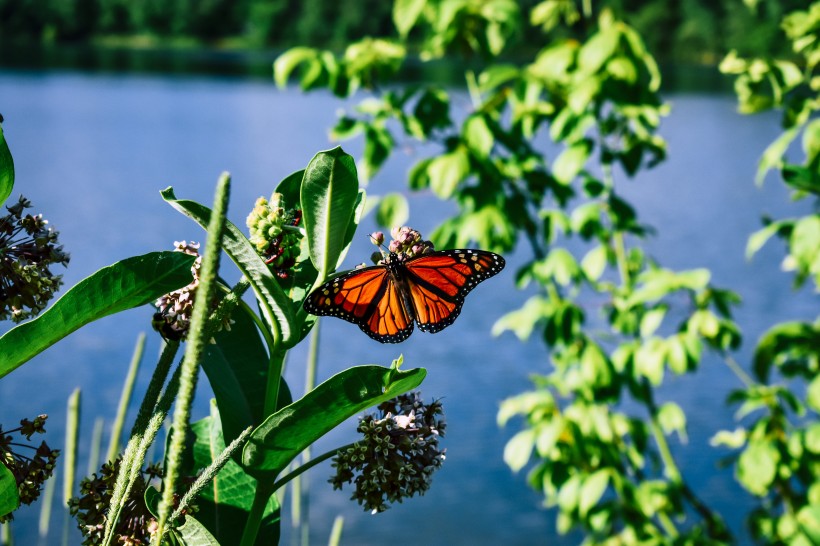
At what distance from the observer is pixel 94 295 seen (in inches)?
19.1

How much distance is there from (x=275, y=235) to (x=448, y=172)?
1.59 metres

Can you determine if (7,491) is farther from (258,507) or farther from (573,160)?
(573,160)

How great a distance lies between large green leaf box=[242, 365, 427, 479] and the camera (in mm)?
468

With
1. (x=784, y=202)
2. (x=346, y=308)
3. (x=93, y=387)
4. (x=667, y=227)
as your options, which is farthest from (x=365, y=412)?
(x=784, y=202)

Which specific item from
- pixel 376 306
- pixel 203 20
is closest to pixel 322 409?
pixel 376 306

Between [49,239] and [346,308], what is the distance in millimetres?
247

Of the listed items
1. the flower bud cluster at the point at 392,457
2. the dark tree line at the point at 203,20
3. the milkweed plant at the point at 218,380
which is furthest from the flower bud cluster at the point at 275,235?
the dark tree line at the point at 203,20

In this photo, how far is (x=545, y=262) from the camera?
87.6 inches

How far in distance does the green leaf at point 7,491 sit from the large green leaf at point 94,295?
59mm

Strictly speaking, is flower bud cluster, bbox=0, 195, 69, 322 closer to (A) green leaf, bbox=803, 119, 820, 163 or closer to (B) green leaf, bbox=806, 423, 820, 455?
(A) green leaf, bbox=803, 119, 820, 163

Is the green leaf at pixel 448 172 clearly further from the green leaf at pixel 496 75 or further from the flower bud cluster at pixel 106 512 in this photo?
the flower bud cluster at pixel 106 512

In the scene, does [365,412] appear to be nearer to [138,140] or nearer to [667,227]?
[667,227]

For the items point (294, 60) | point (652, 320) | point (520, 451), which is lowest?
point (520, 451)

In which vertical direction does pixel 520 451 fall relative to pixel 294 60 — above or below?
below
